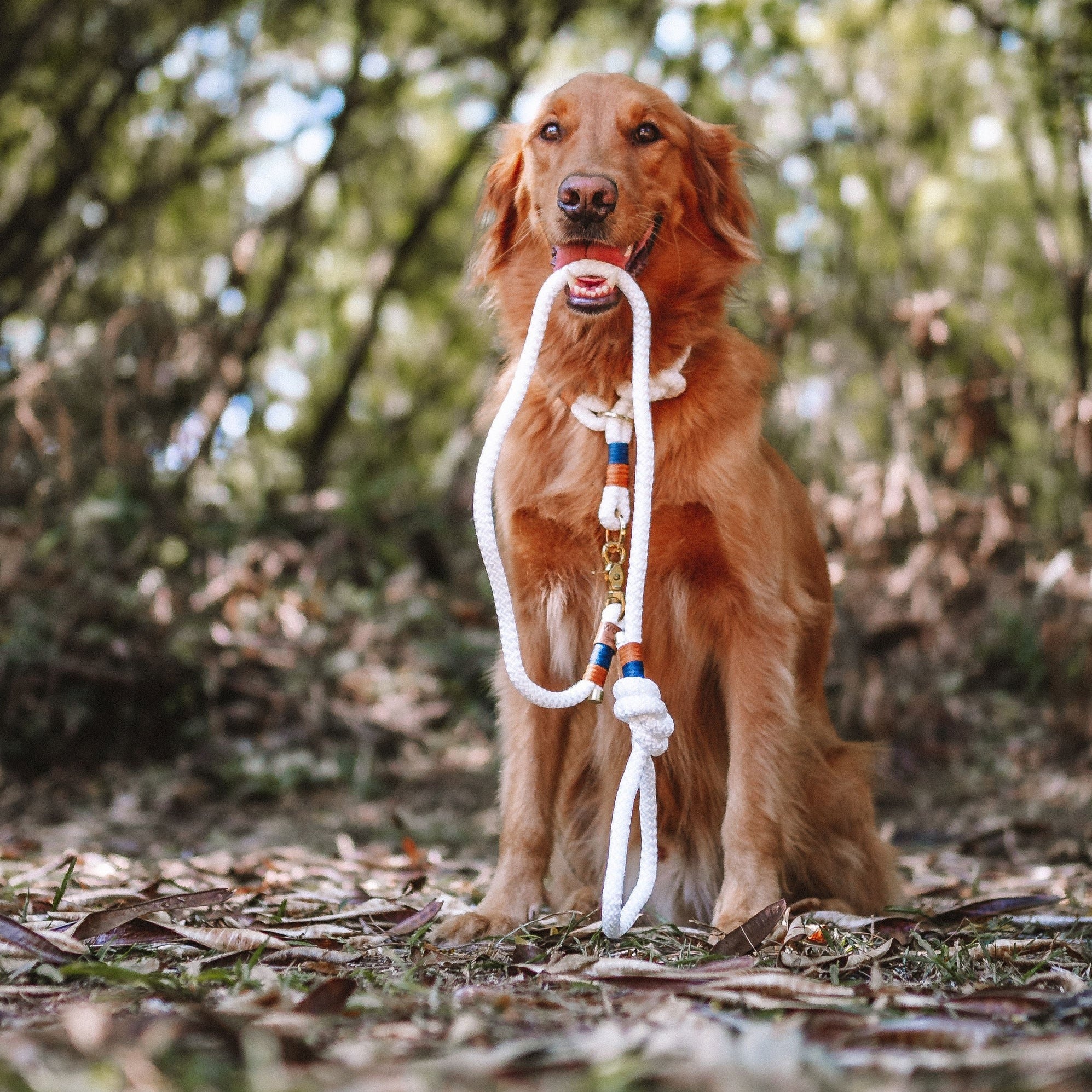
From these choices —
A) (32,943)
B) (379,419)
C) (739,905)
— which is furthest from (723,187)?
(379,419)

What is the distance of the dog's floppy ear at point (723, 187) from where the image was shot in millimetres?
3195

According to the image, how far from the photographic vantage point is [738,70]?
8164 mm

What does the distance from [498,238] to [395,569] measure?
4.19 metres

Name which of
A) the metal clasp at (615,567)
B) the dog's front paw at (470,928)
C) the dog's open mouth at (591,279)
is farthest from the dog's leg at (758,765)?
the dog's open mouth at (591,279)

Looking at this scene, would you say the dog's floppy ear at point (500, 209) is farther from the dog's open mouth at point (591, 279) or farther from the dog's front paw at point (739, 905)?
the dog's front paw at point (739, 905)

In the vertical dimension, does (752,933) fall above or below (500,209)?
below

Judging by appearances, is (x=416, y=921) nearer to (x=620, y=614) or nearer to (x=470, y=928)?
(x=470, y=928)

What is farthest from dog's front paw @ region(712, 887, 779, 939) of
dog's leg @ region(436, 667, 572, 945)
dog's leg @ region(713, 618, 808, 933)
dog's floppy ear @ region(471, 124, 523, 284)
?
dog's floppy ear @ region(471, 124, 523, 284)

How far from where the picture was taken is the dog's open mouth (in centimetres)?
278

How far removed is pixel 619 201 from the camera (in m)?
2.83

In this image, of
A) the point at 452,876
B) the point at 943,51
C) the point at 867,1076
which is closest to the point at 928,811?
the point at 452,876

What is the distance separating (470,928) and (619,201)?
1786mm

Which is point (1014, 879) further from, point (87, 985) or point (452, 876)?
point (87, 985)

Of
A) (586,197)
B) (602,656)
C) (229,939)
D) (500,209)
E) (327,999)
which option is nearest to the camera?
(327,999)
